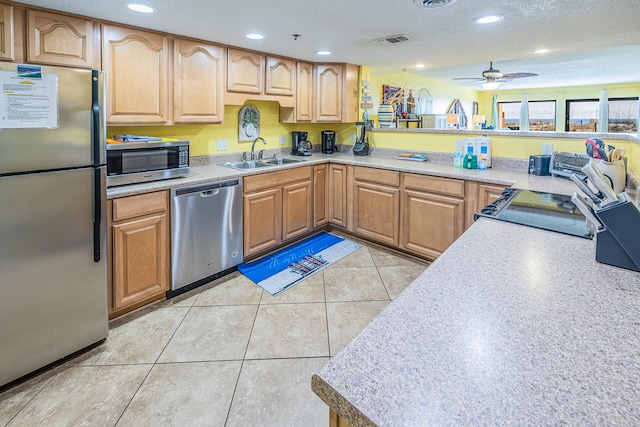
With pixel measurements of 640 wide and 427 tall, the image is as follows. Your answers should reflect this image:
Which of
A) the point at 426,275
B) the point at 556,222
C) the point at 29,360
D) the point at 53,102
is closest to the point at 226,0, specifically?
the point at 53,102

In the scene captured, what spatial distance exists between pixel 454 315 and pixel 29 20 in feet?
8.89

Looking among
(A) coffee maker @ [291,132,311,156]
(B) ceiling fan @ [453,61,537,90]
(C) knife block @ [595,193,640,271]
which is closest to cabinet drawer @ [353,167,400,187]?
(A) coffee maker @ [291,132,311,156]

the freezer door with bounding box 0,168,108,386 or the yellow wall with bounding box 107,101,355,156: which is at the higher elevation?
the yellow wall with bounding box 107,101,355,156

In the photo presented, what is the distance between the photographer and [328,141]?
4391mm

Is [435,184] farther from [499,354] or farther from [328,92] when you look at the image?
[499,354]

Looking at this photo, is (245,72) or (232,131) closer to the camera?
(245,72)

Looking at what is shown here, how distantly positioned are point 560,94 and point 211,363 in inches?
404

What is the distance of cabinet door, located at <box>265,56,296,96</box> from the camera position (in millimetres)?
3490

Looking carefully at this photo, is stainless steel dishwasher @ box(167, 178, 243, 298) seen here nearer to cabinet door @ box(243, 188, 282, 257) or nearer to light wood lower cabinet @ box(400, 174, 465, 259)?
cabinet door @ box(243, 188, 282, 257)

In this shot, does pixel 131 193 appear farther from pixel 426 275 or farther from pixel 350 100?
pixel 350 100

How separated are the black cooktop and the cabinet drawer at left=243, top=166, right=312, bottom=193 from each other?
6.45 ft

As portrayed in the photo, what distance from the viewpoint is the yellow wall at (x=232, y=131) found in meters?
→ 3.03

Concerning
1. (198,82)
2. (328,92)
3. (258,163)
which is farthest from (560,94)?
(198,82)

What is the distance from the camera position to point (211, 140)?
135 inches
